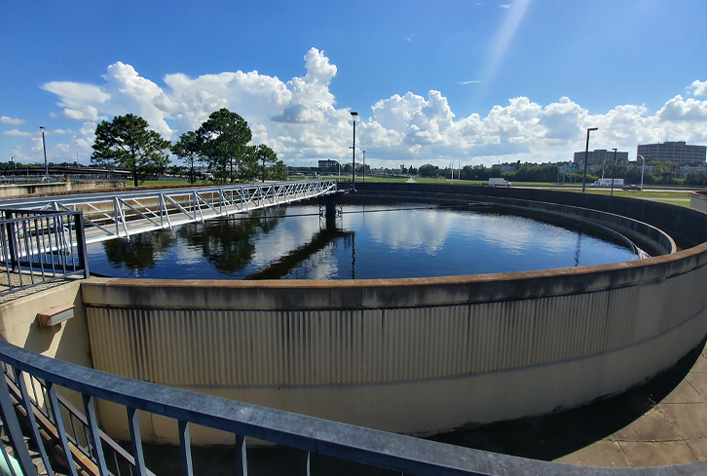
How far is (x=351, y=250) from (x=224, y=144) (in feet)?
95.5

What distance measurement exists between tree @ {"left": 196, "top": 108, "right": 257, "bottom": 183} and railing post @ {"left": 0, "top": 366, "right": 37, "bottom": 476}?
154ft

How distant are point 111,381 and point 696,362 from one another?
14107 mm

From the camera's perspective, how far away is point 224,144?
149 feet

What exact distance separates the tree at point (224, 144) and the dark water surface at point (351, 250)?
619 inches

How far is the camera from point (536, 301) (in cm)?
796

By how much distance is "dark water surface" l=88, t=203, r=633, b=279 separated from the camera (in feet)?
60.7

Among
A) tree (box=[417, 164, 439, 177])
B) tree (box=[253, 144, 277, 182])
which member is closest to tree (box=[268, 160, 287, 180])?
tree (box=[253, 144, 277, 182])

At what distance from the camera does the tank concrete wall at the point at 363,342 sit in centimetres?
726

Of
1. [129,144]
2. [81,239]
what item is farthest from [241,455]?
[129,144]

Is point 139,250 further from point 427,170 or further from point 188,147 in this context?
point 427,170

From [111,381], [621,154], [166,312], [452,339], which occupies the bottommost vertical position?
[452,339]

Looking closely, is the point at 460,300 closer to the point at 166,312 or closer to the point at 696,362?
the point at 166,312

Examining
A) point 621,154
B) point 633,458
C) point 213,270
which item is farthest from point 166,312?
point 621,154

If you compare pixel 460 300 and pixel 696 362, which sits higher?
pixel 460 300
